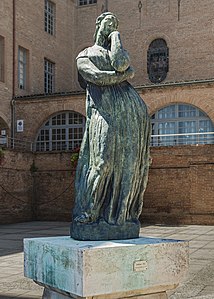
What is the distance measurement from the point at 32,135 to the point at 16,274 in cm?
1664

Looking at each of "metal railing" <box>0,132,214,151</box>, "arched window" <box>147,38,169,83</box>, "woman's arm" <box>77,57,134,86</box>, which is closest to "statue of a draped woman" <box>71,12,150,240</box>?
"woman's arm" <box>77,57,134,86</box>

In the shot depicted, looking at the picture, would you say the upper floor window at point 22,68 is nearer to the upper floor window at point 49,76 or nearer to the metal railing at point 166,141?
the upper floor window at point 49,76

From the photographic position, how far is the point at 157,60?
30484 mm

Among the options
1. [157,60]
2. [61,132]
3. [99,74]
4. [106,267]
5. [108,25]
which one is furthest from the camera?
[157,60]

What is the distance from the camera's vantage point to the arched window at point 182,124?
23734 millimetres

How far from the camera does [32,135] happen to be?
25578 mm

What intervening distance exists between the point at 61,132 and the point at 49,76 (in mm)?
5256

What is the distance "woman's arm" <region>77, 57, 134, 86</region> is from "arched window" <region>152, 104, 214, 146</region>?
18.7 meters

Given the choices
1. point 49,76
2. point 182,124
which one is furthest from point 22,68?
point 182,124

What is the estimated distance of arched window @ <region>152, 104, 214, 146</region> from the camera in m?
23.7

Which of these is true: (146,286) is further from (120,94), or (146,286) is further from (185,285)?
(185,285)

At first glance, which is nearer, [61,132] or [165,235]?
[165,235]

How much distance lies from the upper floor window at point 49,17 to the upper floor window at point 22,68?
3.13 metres

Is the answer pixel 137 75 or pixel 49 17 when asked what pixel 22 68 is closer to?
pixel 49 17
